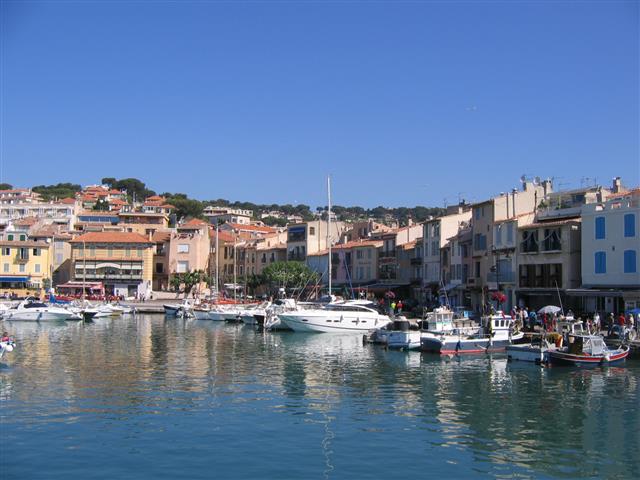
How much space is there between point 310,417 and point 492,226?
144ft

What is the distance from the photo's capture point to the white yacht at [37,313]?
7900 centimetres

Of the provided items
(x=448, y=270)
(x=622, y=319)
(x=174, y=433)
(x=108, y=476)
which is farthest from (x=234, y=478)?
(x=448, y=270)

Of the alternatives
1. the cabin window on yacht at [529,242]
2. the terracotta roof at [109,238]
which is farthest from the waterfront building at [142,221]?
the cabin window on yacht at [529,242]

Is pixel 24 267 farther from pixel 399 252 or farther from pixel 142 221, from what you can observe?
pixel 399 252

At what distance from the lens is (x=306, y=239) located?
112125 millimetres

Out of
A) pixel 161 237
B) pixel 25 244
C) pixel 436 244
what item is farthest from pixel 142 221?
pixel 436 244

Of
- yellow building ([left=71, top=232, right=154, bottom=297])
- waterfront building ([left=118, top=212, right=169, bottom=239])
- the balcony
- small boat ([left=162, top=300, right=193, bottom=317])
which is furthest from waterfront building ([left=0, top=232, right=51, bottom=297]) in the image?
the balcony

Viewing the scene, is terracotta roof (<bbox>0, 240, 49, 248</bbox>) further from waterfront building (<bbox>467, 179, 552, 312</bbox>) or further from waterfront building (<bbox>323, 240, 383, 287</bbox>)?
waterfront building (<bbox>467, 179, 552, 312</bbox>)

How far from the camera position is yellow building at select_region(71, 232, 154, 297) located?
117 meters

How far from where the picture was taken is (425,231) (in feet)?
276

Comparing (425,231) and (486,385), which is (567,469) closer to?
(486,385)

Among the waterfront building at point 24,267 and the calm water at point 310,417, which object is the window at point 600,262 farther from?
the waterfront building at point 24,267

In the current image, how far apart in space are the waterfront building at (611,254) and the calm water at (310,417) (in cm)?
1066

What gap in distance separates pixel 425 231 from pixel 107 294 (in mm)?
57432
